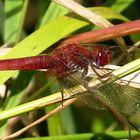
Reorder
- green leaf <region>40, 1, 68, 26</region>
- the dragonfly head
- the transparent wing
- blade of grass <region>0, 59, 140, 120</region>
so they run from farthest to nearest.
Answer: green leaf <region>40, 1, 68, 26</region> < the dragonfly head < the transparent wing < blade of grass <region>0, 59, 140, 120</region>

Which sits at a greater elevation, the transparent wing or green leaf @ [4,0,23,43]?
green leaf @ [4,0,23,43]

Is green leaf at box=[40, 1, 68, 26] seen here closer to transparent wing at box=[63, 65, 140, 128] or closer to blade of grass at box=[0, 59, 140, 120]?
transparent wing at box=[63, 65, 140, 128]

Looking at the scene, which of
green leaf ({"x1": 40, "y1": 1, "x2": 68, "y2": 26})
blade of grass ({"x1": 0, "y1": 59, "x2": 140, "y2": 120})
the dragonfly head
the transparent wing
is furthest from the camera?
green leaf ({"x1": 40, "y1": 1, "x2": 68, "y2": 26})

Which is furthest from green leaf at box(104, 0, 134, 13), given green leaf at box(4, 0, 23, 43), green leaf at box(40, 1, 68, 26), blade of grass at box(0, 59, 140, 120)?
blade of grass at box(0, 59, 140, 120)

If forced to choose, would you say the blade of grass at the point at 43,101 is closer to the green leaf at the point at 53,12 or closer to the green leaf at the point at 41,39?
the green leaf at the point at 41,39

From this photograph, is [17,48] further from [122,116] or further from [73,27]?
[122,116]

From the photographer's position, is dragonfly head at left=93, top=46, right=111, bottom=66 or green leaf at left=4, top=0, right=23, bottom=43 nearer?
dragonfly head at left=93, top=46, right=111, bottom=66

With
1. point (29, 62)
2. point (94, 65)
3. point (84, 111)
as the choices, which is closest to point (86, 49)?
→ point (94, 65)

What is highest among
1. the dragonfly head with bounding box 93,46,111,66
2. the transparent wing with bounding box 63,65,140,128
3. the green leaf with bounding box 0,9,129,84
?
the green leaf with bounding box 0,9,129,84
